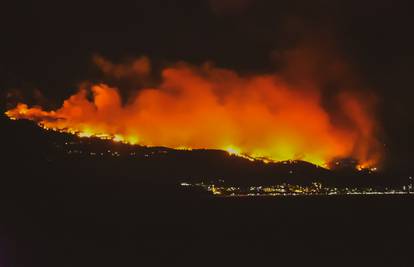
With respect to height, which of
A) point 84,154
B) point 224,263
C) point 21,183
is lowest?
point 224,263

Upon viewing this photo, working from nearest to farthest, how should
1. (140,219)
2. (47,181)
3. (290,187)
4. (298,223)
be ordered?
(140,219) → (298,223) → (47,181) → (290,187)

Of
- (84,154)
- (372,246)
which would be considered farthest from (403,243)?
(84,154)

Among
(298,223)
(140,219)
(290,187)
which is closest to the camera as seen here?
(140,219)

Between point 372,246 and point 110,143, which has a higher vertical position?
point 110,143

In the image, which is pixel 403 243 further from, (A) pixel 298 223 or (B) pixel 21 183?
(B) pixel 21 183

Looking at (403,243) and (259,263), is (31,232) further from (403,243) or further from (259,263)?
(403,243)

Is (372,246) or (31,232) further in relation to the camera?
(372,246)

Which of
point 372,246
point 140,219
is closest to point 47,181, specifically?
point 140,219

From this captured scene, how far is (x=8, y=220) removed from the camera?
5069cm

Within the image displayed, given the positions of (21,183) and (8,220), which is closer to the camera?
(8,220)

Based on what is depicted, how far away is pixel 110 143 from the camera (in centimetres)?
12056

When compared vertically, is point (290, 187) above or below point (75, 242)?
above

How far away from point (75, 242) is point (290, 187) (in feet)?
344

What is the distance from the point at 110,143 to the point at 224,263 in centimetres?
7984
